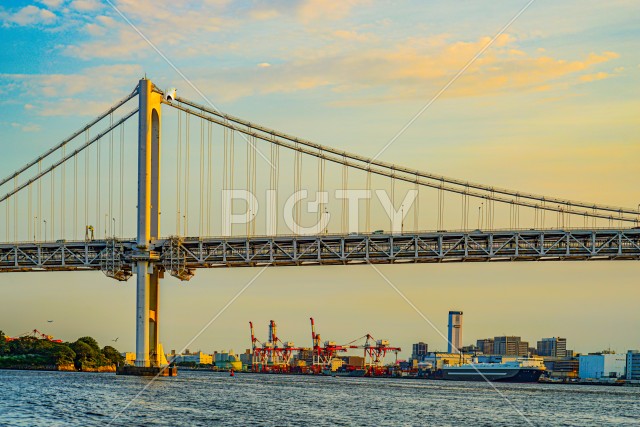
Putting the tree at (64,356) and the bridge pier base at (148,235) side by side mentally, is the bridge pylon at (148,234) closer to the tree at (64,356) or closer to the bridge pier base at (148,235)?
the bridge pier base at (148,235)

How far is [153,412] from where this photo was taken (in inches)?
2495

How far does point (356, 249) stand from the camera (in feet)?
349

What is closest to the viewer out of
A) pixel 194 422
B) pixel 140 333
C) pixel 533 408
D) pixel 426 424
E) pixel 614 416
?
pixel 194 422

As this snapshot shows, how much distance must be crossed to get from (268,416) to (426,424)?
8942 millimetres

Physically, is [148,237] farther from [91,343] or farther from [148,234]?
[91,343]

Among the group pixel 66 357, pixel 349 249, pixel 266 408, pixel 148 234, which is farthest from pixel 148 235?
pixel 66 357

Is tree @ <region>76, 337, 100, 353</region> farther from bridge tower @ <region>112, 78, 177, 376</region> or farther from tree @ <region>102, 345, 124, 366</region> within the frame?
bridge tower @ <region>112, 78, 177, 376</region>

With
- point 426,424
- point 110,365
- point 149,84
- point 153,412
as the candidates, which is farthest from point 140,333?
point 110,365

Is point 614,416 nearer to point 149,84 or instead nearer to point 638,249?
point 638,249

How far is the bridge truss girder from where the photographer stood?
336 feet

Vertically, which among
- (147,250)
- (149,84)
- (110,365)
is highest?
(149,84)

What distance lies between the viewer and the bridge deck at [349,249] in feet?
336

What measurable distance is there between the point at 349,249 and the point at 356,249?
5.31 feet

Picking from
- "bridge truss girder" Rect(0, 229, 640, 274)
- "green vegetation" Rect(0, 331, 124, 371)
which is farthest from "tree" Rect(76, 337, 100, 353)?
"bridge truss girder" Rect(0, 229, 640, 274)
